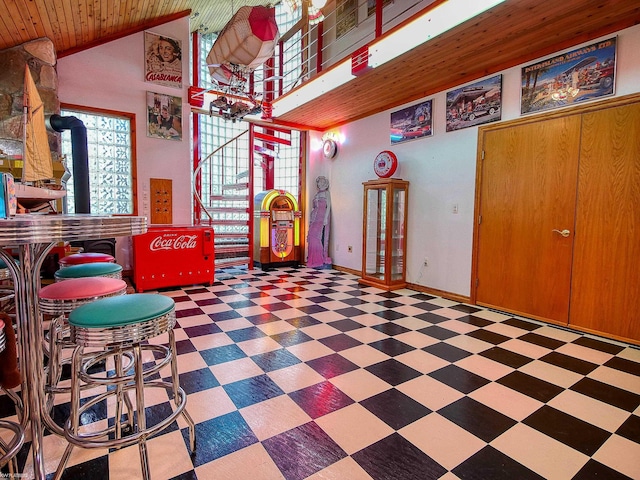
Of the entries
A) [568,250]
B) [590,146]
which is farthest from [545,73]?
[568,250]

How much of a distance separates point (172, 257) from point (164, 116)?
2438mm

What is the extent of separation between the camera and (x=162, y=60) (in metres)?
5.36

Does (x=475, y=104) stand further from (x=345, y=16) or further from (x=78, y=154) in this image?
(x=78, y=154)

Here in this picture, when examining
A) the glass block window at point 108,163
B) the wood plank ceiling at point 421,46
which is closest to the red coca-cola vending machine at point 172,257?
the glass block window at point 108,163

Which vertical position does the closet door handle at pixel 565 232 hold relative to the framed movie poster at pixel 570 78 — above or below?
below

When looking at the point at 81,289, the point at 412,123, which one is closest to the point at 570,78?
the point at 412,123

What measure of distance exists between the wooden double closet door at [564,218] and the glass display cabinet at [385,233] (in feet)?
3.89

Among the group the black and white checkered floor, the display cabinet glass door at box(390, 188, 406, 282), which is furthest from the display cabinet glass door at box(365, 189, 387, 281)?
the black and white checkered floor

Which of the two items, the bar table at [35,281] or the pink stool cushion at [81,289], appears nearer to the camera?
the bar table at [35,281]

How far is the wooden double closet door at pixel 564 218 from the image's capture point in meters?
3.06

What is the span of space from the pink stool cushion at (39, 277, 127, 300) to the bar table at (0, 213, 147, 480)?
0.23 meters

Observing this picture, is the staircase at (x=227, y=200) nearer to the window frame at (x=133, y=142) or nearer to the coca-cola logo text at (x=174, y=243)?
the coca-cola logo text at (x=174, y=243)

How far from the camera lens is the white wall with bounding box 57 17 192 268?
4.83m

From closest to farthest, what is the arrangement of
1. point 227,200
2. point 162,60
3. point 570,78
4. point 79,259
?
point 79,259
point 570,78
point 162,60
point 227,200
